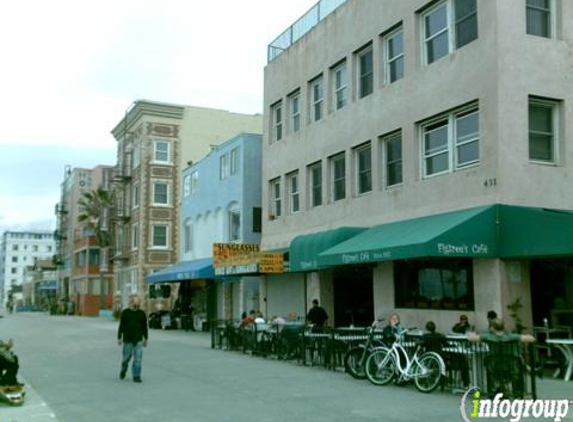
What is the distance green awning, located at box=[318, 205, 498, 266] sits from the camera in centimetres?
1482

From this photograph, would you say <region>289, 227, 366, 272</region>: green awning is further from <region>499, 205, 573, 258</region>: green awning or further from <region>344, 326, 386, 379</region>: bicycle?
<region>499, 205, 573, 258</region>: green awning

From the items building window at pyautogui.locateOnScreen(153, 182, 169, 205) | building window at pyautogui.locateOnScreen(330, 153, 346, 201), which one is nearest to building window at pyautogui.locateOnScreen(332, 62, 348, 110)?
building window at pyautogui.locateOnScreen(330, 153, 346, 201)

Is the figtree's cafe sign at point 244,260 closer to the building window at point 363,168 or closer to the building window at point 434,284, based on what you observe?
the building window at point 363,168

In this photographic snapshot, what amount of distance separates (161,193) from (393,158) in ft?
102

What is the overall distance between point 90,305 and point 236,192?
3878 cm

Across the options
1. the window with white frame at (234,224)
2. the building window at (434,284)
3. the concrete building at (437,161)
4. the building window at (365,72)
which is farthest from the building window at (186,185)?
the building window at (434,284)

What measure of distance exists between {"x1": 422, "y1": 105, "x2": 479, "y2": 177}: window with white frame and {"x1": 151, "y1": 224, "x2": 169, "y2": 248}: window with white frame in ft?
108

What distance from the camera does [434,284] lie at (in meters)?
17.5

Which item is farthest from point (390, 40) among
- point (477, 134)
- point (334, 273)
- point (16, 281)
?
point (16, 281)

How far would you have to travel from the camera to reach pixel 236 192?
32.0 meters

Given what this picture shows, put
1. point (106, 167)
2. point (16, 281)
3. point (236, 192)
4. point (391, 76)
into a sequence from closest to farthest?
point (391, 76)
point (236, 192)
point (106, 167)
point (16, 281)

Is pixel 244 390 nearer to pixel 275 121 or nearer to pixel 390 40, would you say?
pixel 390 40

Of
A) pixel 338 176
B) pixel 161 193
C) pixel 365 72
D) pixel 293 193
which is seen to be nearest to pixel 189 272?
pixel 293 193

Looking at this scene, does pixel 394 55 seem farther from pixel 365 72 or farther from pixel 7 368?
pixel 7 368
